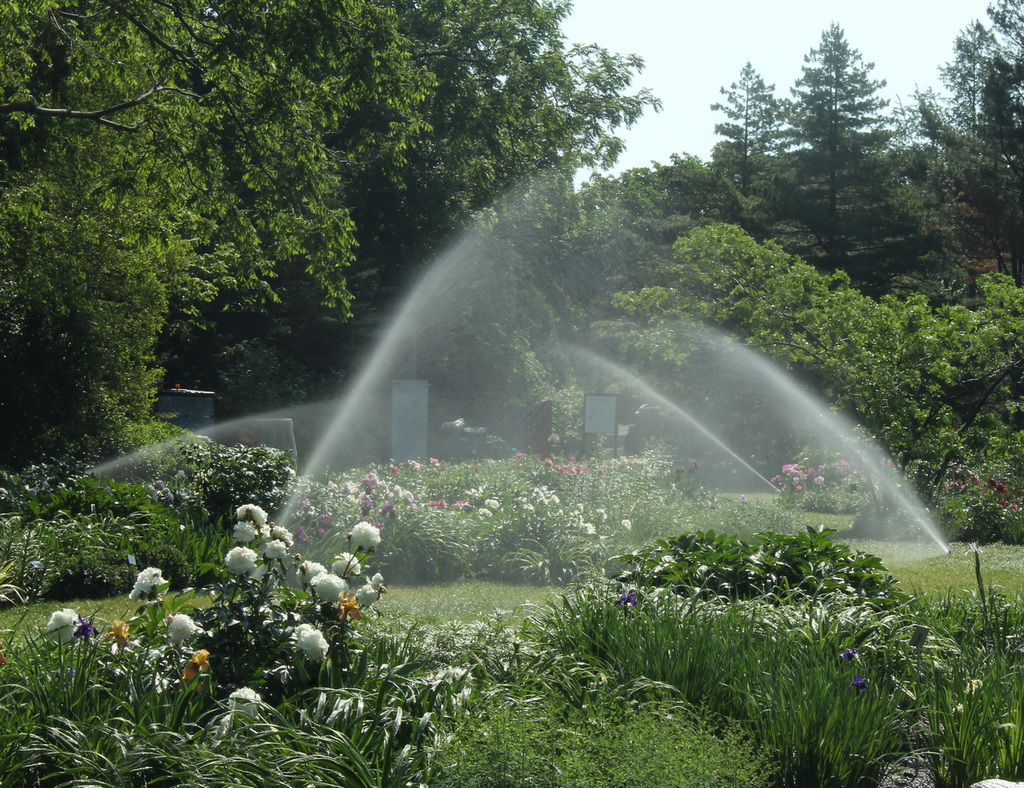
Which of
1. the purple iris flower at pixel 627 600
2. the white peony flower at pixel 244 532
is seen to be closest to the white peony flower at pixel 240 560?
the white peony flower at pixel 244 532

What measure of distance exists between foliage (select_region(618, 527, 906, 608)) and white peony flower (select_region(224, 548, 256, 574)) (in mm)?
2272

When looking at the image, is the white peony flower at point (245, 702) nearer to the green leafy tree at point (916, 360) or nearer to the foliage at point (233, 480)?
the foliage at point (233, 480)

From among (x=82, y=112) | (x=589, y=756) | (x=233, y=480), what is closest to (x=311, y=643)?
(x=589, y=756)

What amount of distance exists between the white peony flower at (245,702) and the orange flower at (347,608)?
0.62 m

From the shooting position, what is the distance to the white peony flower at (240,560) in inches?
147

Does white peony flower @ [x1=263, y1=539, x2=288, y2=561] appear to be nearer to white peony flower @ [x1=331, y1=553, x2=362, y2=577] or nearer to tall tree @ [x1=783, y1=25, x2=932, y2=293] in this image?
white peony flower @ [x1=331, y1=553, x2=362, y2=577]

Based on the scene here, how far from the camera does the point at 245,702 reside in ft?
10.7

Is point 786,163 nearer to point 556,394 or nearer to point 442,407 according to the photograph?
point 556,394

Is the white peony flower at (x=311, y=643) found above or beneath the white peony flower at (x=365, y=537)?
beneath

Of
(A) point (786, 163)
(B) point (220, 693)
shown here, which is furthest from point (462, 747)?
(A) point (786, 163)

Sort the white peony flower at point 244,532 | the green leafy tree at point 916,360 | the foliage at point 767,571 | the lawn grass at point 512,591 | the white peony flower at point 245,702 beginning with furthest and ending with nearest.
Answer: the green leafy tree at point 916,360 < the lawn grass at point 512,591 < the foliage at point 767,571 < the white peony flower at point 244,532 < the white peony flower at point 245,702

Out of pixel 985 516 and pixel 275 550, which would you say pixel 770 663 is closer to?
pixel 275 550

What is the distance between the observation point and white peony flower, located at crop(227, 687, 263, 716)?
3.21 meters

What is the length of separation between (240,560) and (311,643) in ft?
1.66
